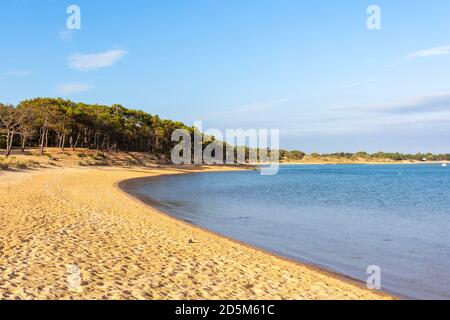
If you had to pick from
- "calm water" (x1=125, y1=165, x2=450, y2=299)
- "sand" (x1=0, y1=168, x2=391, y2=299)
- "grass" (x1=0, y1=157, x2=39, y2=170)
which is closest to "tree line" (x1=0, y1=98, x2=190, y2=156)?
"grass" (x1=0, y1=157, x2=39, y2=170)

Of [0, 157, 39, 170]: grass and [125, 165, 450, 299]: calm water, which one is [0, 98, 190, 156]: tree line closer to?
[0, 157, 39, 170]: grass

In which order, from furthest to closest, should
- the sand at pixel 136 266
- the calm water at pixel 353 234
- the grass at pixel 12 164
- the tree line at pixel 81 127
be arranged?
the tree line at pixel 81 127 < the grass at pixel 12 164 < the calm water at pixel 353 234 < the sand at pixel 136 266

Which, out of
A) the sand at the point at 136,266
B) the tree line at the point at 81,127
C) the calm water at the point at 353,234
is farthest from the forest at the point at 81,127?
the sand at the point at 136,266

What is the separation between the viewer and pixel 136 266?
9555 mm

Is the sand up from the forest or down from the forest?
down

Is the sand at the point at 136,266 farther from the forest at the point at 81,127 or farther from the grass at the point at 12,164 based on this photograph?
the forest at the point at 81,127

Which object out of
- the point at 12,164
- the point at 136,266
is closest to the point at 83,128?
the point at 12,164

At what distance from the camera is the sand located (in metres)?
7.67

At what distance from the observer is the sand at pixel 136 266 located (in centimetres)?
767

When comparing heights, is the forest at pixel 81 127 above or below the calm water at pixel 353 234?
above

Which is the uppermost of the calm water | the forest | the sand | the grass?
the forest

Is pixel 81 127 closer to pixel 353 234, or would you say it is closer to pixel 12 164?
pixel 12 164
